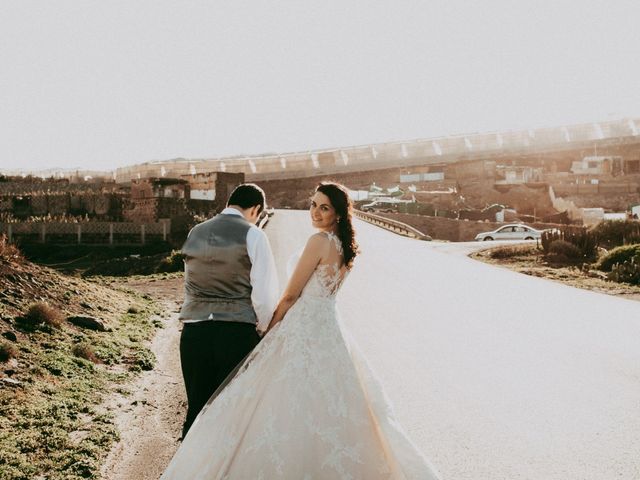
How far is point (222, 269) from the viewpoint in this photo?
492 centimetres

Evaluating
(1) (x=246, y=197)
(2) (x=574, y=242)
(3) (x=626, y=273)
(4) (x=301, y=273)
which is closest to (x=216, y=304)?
(4) (x=301, y=273)

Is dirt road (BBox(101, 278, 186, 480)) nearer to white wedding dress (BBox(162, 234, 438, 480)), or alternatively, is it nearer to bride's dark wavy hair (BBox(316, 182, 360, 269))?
white wedding dress (BBox(162, 234, 438, 480))

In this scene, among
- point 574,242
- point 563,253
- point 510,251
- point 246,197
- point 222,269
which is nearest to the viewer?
point 222,269

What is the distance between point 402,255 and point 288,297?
79.9 feet

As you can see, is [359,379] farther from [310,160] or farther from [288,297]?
[310,160]

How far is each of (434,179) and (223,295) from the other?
8237 centimetres

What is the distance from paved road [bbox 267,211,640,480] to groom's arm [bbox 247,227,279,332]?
6.80 feet

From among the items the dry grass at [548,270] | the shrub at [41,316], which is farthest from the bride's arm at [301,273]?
the dry grass at [548,270]

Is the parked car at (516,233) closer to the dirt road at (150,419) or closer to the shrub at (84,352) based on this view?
the dirt road at (150,419)

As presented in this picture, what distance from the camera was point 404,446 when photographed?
4.94 m

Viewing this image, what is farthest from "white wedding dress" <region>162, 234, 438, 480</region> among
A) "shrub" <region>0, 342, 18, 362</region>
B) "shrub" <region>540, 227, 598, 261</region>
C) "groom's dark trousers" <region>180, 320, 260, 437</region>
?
"shrub" <region>540, 227, 598, 261</region>

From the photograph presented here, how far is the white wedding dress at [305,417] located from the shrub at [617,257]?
22469 mm

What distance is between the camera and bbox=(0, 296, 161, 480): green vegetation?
609cm

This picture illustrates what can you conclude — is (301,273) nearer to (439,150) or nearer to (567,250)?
(567,250)
